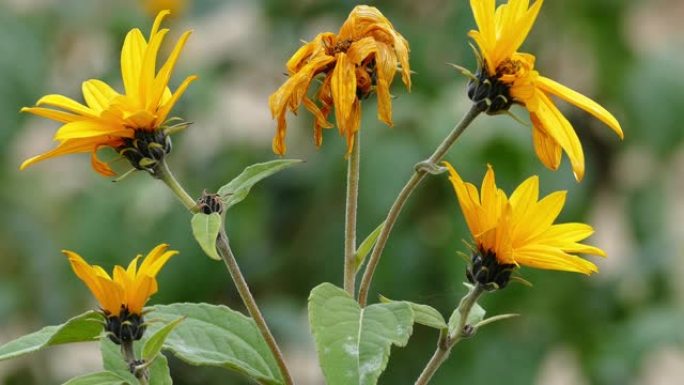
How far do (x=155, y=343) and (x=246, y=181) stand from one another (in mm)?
93

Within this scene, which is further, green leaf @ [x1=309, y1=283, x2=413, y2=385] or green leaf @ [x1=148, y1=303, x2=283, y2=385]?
green leaf @ [x1=148, y1=303, x2=283, y2=385]

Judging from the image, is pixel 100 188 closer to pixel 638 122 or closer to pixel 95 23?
pixel 95 23

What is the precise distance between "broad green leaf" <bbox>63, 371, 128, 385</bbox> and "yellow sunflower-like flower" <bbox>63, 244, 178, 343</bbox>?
0.07 feet

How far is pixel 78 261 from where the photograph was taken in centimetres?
62

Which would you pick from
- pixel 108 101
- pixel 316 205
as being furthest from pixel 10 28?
pixel 108 101

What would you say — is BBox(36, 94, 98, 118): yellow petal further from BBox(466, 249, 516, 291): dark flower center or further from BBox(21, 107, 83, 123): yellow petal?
BBox(466, 249, 516, 291): dark flower center

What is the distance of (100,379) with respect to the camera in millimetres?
629

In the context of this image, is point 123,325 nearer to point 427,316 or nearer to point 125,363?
point 125,363

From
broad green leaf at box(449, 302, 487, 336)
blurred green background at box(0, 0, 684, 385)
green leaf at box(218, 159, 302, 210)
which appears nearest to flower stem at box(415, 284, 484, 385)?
broad green leaf at box(449, 302, 487, 336)

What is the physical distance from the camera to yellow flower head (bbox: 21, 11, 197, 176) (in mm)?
617

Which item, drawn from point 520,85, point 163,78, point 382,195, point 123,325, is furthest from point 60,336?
point 382,195

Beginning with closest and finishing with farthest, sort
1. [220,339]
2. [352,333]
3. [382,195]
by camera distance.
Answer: [352,333]
[220,339]
[382,195]

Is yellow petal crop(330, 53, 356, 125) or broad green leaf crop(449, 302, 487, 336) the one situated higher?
yellow petal crop(330, 53, 356, 125)

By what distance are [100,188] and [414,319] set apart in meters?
1.17
